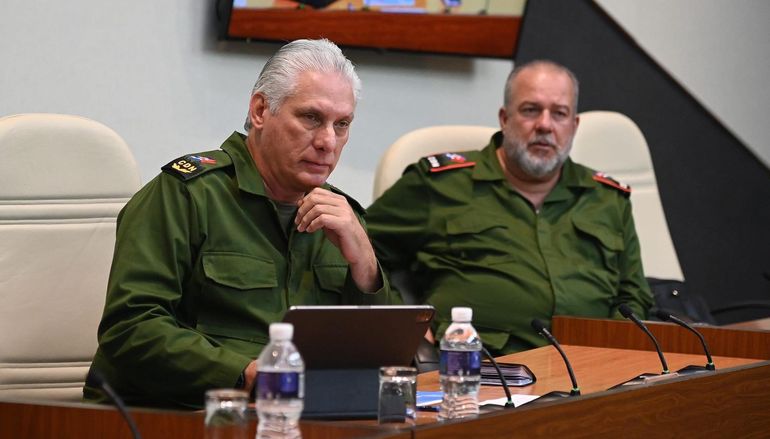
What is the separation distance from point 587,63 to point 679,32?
0.54 m

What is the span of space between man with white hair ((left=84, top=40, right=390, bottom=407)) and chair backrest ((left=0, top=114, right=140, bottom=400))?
373mm

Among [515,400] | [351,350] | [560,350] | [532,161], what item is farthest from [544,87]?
[351,350]

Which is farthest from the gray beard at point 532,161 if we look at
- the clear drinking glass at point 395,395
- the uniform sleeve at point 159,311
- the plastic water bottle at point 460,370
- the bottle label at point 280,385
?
the bottle label at point 280,385

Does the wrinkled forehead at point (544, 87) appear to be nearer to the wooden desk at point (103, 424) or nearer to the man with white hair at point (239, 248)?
the man with white hair at point (239, 248)

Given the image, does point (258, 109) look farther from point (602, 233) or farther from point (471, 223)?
point (602, 233)

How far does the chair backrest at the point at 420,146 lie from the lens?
12.8 ft

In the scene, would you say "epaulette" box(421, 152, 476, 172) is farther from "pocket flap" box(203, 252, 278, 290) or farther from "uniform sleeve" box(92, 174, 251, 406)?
"uniform sleeve" box(92, 174, 251, 406)

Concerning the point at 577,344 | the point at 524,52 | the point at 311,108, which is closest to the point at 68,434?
the point at 311,108

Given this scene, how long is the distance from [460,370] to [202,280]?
0.71 meters

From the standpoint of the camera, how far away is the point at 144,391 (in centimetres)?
242

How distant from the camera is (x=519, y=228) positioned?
375 cm

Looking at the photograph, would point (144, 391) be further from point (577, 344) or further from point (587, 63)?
point (587, 63)

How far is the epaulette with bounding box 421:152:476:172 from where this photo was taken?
3.77 m

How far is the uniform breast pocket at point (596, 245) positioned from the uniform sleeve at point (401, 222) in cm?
46
